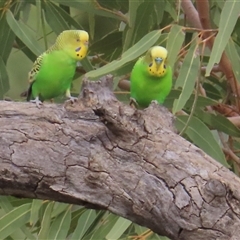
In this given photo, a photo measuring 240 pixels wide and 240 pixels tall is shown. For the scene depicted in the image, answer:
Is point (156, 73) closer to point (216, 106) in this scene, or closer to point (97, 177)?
point (97, 177)

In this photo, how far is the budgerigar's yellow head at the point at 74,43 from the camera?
97 centimetres

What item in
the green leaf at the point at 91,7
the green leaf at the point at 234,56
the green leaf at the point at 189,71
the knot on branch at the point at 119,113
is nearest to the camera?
the knot on branch at the point at 119,113

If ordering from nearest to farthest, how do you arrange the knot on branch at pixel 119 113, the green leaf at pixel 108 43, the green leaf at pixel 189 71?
the knot on branch at pixel 119 113 → the green leaf at pixel 189 71 → the green leaf at pixel 108 43

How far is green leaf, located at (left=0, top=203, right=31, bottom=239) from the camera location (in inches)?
47.4

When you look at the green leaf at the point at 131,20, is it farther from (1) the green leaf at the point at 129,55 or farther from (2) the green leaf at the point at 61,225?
(2) the green leaf at the point at 61,225

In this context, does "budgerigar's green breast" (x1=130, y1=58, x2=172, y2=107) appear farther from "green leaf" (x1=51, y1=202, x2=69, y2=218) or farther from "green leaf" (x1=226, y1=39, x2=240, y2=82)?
"green leaf" (x1=51, y1=202, x2=69, y2=218)

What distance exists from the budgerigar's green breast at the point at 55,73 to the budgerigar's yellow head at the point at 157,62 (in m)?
0.14

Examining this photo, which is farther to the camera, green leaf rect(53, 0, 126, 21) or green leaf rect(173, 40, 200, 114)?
green leaf rect(53, 0, 126, 21)

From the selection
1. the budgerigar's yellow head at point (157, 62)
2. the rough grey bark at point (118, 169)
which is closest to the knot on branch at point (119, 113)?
the rough grey bark at point (118, 169)

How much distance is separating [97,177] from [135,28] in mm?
523

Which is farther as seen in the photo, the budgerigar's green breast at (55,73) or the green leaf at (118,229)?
the green leaf at (118,229)

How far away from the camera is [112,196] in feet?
2.59

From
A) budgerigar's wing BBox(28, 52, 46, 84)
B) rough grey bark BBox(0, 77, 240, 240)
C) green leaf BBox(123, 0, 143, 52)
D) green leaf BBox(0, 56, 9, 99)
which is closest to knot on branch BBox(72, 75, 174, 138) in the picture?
rough grey bark BBox(0, 77, 240, 240)

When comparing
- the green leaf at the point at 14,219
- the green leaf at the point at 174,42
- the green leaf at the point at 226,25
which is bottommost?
the green leaf at the point at 14,219
